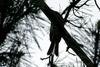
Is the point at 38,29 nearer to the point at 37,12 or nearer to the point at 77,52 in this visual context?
the point at 37,12

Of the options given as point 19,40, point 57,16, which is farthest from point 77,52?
point 19,40

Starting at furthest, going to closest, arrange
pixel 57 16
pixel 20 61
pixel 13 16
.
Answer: pixel 20 61 < pixel 13 16 < pixel 57 16

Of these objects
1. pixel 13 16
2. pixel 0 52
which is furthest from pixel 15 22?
pixel 0 52

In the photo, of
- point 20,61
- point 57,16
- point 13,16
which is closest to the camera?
point 57,16

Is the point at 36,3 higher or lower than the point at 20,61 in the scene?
higher

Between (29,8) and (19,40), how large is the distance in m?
0.12

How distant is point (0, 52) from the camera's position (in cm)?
87

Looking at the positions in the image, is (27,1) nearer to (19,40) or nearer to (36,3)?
(36,3)

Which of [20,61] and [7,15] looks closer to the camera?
[7,15]

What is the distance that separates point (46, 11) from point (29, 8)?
5.4 inches

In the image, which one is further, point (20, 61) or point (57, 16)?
point (20, 61)

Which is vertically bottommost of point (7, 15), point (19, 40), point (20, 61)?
point (20, 61)

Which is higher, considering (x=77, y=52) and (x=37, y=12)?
(x=37, y=12)

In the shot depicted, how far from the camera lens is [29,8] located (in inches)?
32.6
